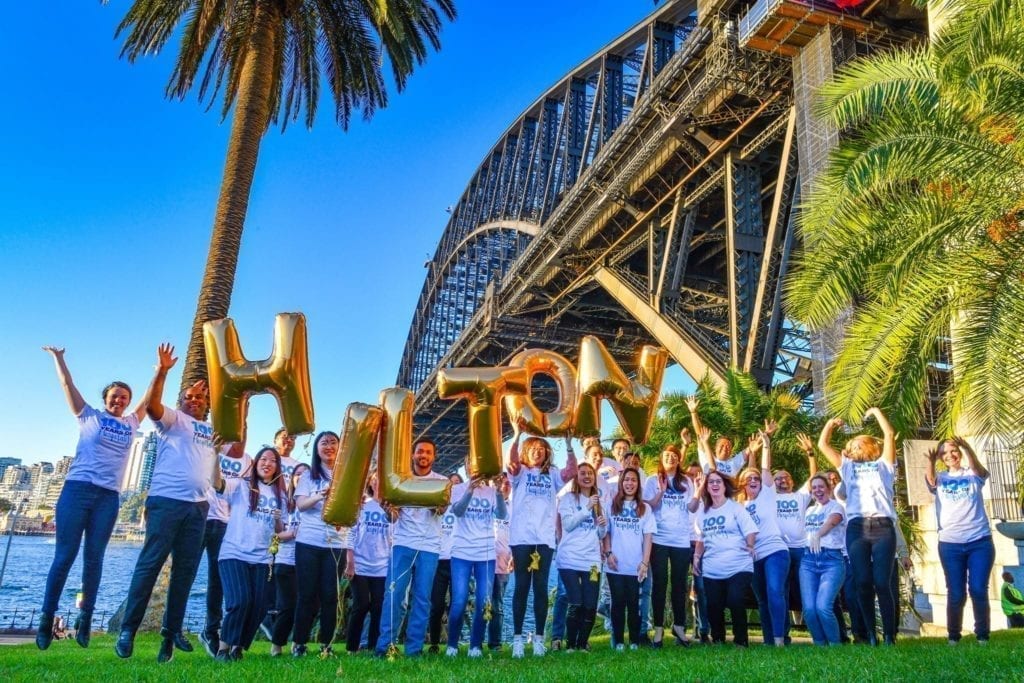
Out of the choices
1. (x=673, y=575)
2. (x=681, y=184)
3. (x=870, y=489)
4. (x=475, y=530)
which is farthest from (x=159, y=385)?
(x=681, y=184)

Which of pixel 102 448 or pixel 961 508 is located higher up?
pixel 102 448

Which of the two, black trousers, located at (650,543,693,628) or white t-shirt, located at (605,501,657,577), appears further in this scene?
black trousers, located at (650,543,693,628)

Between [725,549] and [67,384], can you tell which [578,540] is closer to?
[725,549]

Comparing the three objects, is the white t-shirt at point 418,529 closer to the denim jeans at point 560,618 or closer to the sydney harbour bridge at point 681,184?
the denim jeans at point 560,618

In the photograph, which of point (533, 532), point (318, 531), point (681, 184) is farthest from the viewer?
point (681, 184)

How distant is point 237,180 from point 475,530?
7.09 m

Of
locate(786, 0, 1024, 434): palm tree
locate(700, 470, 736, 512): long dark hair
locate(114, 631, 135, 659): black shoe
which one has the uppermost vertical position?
locate(786, 0, 1024, 434): palm tree

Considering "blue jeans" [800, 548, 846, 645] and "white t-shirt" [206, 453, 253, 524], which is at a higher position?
"white t-shirt" [206, 453, 253, 524]

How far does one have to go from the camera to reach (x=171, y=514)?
5211 mm

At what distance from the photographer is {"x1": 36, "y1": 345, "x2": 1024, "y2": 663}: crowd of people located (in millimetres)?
5320

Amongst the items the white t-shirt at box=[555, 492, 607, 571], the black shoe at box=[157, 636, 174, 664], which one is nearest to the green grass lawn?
the black shoe at box=[157, 636, 174, 664]

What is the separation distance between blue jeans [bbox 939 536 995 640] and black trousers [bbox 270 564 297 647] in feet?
17.0

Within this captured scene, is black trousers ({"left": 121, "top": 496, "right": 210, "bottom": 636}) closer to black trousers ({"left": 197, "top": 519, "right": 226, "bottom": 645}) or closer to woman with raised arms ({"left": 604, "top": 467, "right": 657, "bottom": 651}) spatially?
black trousers ({"left": 197, "top": 519, "right": 226, "bottom": 645})

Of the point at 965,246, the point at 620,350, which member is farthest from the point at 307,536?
the point at 620,350
